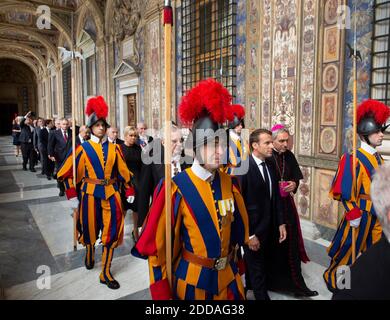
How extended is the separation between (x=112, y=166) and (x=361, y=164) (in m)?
2.70

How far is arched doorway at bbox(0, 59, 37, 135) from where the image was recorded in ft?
104

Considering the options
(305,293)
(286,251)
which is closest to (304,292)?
(305,293)

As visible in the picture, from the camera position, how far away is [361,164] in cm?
317

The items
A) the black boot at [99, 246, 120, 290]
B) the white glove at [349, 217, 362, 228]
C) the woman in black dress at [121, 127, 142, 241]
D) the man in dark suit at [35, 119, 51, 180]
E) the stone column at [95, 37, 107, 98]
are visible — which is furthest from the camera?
the stone column at [95, 37, 107, 98]

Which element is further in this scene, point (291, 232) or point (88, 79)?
point (88, 79)

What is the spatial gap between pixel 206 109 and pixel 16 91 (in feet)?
117

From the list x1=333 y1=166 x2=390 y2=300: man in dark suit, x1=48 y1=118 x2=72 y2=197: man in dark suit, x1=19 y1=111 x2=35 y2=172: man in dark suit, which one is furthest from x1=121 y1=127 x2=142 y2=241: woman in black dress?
x1=19 y1=111 x2=35 y2=172: man in dark suit

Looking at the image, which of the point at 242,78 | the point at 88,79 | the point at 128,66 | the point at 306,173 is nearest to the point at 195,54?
the point at 242,78

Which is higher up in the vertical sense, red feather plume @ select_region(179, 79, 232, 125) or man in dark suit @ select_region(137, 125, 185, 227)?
red feather plume @ select_region(179, 79, 232, 125)

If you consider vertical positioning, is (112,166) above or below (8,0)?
below

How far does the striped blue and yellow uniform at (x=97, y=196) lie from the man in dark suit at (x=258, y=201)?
153cm

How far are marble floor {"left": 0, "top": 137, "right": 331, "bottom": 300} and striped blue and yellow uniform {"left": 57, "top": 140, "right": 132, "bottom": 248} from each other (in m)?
0.31

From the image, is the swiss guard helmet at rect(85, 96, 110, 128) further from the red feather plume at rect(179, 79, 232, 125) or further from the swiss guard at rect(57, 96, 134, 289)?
the red feather plume at rect(179, 79, 232, 125)
